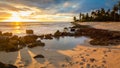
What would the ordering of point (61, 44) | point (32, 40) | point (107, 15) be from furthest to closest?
point (107, 15) → point (32, 40) → point (61, 44)

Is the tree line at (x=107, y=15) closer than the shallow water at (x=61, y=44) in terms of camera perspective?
No

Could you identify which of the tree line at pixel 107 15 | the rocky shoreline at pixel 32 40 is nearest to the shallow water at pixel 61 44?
the rocky shoreline at pixel 32 40

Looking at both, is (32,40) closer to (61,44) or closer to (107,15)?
(61,44)

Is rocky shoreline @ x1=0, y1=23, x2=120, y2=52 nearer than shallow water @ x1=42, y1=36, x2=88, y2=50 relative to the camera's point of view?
Yes

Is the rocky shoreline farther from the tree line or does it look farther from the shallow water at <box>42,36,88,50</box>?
the tree line

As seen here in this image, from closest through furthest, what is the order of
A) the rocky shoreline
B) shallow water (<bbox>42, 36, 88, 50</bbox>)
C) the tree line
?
the rocky shoreline → shallow water (<bbox>42, 36, 88, 50</bbox>) → the tree line

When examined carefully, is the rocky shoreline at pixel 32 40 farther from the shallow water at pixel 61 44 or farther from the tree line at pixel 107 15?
the tree line at pixel 107 15

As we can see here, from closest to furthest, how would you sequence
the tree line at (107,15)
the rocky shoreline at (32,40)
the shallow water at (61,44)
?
the rocky shoreline at (32,40) → the shallow water at (61,44) → the tree line at (107,15)

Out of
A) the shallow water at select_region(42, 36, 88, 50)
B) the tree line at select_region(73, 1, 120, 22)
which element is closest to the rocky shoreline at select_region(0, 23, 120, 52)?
the shallow water at select_region(42, 36, 88, 50)

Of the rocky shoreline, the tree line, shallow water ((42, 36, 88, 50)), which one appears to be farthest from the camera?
the tree line

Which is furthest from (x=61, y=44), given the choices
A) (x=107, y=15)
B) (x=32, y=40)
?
(x=107, y=15)

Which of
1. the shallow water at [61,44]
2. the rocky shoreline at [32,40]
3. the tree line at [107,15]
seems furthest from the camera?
the tree line at [107,15]

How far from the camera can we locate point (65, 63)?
13.1m

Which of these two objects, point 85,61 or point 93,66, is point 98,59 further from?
point 93,66
